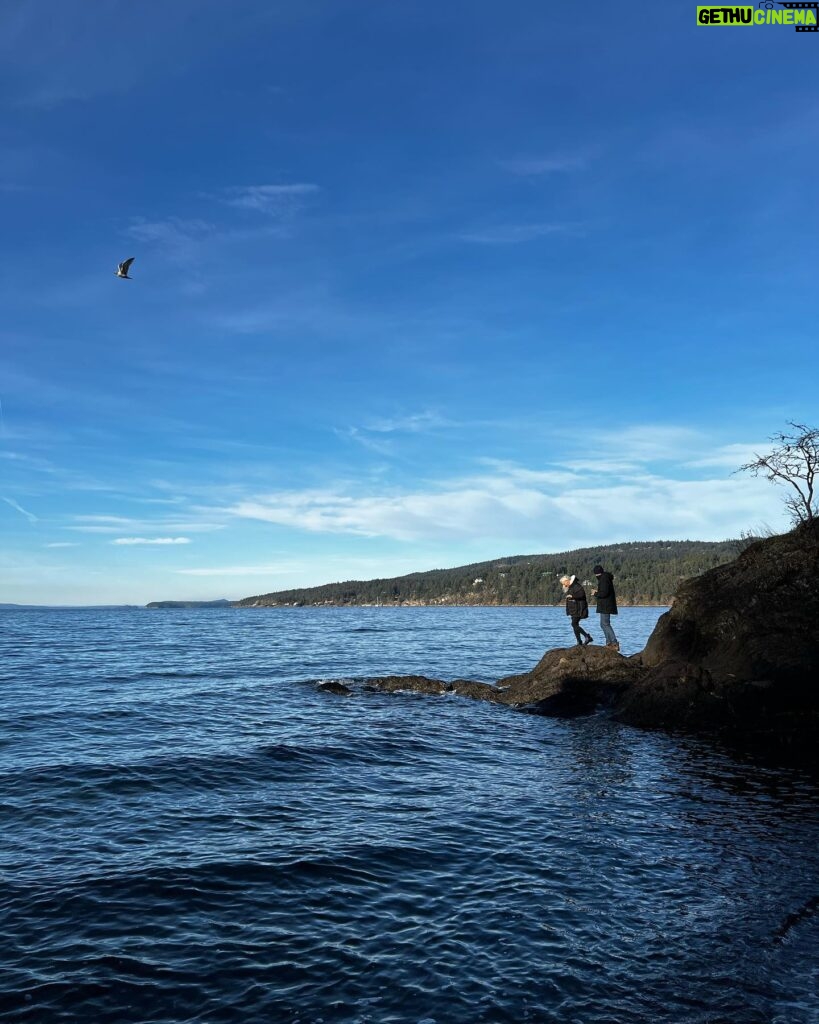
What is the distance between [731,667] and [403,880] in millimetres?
13499

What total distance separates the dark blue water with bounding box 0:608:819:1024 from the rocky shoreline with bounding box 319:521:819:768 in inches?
77.8

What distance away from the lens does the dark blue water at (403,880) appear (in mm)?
6445

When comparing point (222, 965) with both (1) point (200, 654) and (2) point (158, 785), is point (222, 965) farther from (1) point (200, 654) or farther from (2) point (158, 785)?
(1) point (200, 654)

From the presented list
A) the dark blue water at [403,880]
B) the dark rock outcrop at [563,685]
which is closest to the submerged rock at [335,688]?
the dark rock outcrop at [563,685]

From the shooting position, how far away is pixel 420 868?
9531 millimetres

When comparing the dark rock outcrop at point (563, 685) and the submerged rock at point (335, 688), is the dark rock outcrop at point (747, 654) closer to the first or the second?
the dark rock outcrop at point (563, 685)

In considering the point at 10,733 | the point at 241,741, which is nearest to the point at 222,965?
the point at 241,741

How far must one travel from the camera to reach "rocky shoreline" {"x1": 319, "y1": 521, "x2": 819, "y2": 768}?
17500mm

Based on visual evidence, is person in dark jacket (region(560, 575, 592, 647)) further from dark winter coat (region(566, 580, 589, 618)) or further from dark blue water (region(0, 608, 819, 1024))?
dark blue water (region(0, 608, 819, 1024))

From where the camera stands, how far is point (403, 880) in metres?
9.12

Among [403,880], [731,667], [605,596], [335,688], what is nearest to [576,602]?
[605,596]

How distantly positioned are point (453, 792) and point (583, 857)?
4068 millimetres

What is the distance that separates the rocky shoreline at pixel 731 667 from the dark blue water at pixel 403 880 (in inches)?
77.8

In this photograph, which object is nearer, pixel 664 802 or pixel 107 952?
pixel 107 952
